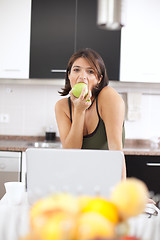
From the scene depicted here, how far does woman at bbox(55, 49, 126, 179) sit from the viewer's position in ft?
5.04

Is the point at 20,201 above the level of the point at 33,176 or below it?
below

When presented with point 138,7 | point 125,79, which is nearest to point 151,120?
point 125,79

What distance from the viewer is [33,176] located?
3.14 ft

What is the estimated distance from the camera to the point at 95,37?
302 centimetres

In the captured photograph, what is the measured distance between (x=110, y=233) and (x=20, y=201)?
765mm

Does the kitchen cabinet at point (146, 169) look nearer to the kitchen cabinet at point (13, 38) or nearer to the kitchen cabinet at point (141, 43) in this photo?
the kitchen cabinet at point (141, 43)

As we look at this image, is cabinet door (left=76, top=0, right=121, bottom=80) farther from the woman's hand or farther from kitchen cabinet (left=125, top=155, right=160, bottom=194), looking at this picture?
the woman's hand

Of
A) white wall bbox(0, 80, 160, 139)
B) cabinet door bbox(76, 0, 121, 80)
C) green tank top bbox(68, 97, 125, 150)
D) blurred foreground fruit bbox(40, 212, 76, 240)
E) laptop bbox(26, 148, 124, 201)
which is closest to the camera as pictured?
blurred foreground fruit bbox(40, 212, 76, 240)

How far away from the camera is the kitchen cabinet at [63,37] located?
119 inches

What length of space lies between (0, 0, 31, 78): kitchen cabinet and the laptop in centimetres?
218

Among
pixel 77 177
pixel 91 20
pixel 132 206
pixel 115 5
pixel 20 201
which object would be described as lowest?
pixel 20 201

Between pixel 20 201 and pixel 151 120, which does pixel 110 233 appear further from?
pixel 151 120

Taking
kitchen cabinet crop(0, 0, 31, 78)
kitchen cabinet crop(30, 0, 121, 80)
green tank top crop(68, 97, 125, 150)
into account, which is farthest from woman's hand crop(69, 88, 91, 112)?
kitchen cabinet crop(0, 0, 31, 78)

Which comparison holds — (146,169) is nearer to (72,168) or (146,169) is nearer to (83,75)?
(83,75)
